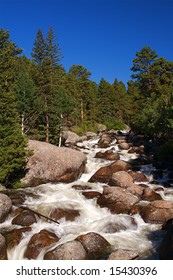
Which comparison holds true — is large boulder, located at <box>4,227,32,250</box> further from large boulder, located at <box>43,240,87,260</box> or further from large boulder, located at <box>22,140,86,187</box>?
large boulder, located at <box>22,140,86,187</box>

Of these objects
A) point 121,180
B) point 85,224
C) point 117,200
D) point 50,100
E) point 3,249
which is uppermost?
point 50,100

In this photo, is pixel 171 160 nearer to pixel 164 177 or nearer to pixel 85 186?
pixel 164 177

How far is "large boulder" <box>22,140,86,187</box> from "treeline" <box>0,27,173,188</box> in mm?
1764

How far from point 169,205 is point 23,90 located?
2199cm

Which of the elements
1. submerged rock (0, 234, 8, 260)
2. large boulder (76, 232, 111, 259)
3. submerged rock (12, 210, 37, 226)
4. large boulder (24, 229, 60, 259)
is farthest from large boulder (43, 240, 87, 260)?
submerged rock (12, 210, 37, 226)

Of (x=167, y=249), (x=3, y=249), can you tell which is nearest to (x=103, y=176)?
(x=167, y=249)

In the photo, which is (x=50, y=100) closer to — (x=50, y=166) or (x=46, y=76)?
(x=46, y=76)

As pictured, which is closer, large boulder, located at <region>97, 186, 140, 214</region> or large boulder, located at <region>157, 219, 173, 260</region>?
large boulder, located at <region>157, 219, 173, 260</region>

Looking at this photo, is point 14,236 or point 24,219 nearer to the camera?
point 14,236

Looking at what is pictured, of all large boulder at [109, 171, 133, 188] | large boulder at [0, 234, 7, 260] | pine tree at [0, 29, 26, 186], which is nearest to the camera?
large boulder at [0, 234, 7, 260]

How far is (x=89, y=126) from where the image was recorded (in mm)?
62531

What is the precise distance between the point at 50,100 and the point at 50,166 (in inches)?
549

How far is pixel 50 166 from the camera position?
23.3 metres

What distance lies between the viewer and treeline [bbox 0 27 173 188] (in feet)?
69.8
